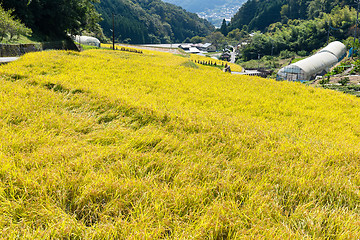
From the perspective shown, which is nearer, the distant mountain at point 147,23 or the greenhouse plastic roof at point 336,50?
the greenhouse plastic roof at point 336,50

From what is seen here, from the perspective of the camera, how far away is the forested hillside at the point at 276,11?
337 ft

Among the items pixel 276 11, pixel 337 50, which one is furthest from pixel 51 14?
pixel 276 11

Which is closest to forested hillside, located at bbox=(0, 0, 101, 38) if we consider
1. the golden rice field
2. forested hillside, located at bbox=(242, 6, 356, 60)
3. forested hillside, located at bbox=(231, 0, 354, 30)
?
the golden rice field

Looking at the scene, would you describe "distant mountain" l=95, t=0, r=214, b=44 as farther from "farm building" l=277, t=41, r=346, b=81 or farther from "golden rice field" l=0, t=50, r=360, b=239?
"golden rice field" l=0, t=50, r=360, b=239

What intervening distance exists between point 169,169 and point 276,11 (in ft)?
524

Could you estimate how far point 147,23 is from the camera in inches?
5595

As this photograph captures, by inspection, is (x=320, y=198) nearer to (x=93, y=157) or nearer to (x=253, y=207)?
(x=253, y=207)

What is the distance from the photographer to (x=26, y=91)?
4.70 metres

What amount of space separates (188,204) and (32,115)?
3.20 metres

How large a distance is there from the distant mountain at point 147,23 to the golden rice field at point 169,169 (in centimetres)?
11647

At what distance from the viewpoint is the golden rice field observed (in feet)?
5.93

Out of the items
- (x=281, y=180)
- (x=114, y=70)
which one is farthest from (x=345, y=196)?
(x=114, y=70)

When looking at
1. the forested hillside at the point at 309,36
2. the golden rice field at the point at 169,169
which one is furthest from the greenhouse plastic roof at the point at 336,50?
the golden rice field at the point at 169,169

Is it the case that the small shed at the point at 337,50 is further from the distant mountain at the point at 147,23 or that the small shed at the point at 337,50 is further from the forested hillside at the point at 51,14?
the distant mountain at the point at 147,23
